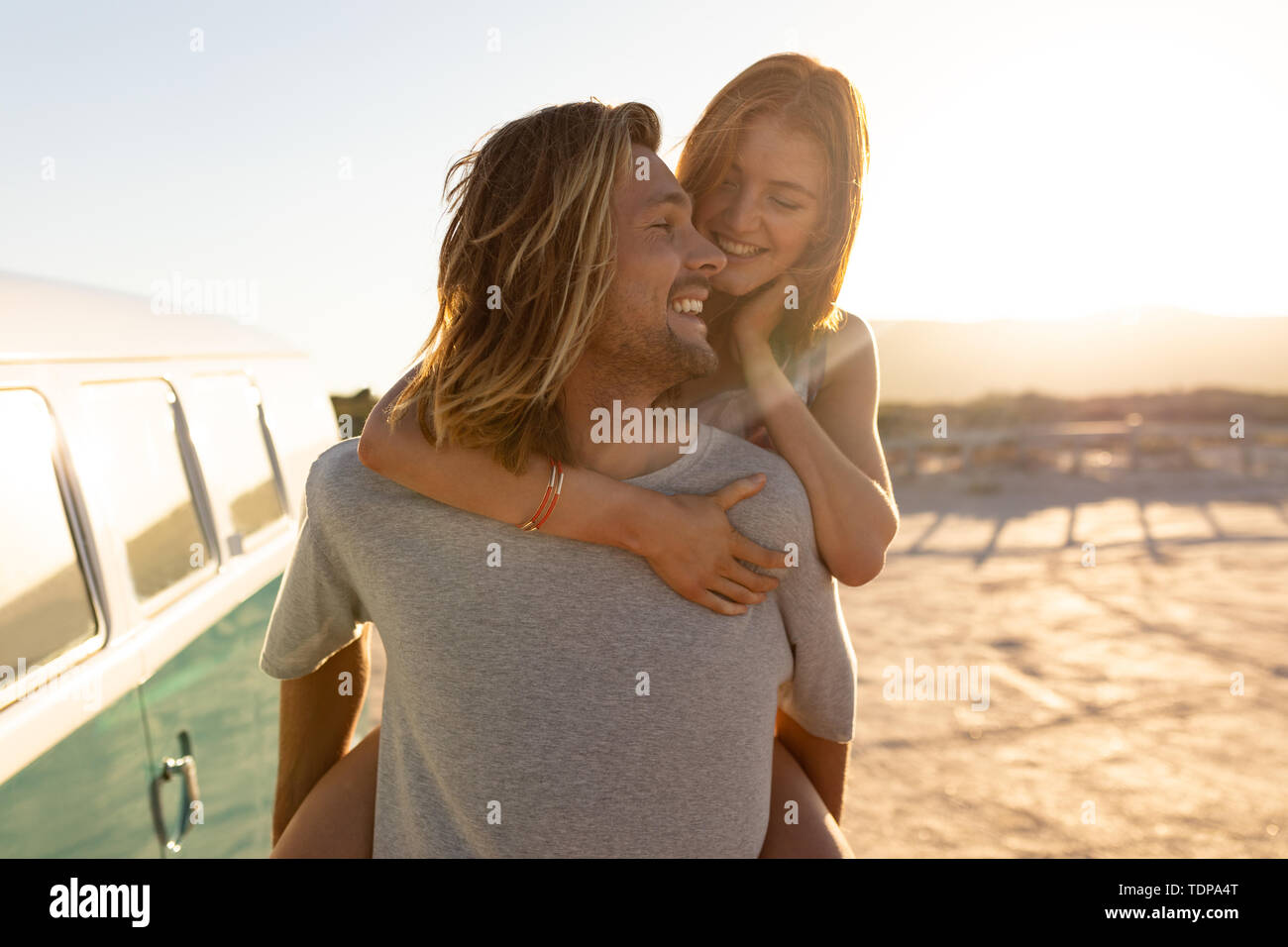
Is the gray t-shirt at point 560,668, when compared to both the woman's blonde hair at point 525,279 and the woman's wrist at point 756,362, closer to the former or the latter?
the woman's blonde hair at point 525,279

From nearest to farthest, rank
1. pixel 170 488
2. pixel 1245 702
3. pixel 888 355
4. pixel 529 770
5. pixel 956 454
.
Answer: pixel 529 770, pixel 170 488, pixel 1245 702, pixel 956 454, pixel 888 355

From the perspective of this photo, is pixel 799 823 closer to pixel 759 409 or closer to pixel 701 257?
pixel 759 409

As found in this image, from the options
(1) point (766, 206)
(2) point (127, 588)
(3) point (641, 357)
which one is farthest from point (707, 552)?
(2) point (127, 588)

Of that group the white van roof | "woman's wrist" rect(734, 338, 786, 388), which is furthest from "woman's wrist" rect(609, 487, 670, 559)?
the white van roof

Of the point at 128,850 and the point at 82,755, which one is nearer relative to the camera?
the point at 82,755

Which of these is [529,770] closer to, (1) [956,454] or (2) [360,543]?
(2) [360,543]

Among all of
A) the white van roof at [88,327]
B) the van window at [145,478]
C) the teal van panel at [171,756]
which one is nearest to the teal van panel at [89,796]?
the teal van panel at [171,756]

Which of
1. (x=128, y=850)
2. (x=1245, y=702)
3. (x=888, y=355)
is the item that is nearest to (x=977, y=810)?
(x=1245, y=702)

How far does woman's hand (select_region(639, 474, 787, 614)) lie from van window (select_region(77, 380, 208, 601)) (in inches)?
76.7

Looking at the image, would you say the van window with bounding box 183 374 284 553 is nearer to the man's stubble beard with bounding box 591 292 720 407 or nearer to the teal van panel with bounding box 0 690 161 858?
the teal van panel with bounding box 0 690 161 858

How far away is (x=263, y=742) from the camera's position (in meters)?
3.88

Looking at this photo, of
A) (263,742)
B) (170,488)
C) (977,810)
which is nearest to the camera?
(170,488)

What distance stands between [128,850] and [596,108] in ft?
7.52

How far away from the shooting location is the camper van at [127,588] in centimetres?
229
